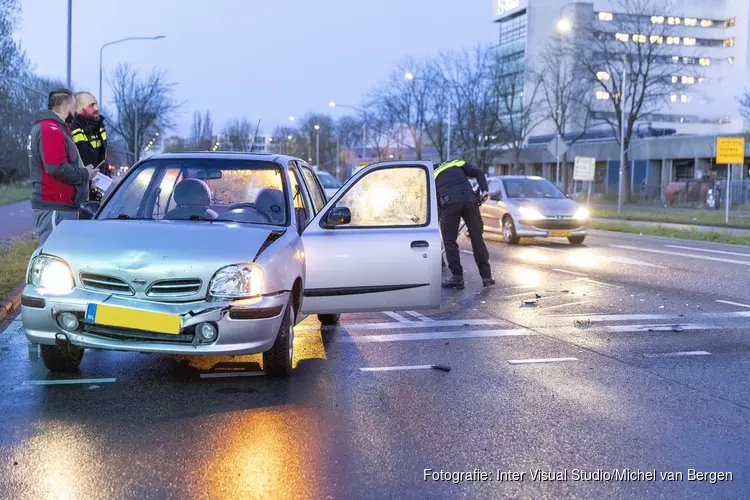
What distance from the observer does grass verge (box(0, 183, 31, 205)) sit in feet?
122

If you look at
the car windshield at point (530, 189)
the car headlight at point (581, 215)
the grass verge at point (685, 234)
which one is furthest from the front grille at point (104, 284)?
the grass verge at point (685, 234)

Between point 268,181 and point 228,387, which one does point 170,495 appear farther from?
point 268,181

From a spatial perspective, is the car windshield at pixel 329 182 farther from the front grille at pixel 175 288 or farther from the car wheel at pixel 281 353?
the front grille at pixel 175 288

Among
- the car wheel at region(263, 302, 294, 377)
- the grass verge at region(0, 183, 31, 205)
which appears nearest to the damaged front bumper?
the car wheel at region(263, 302, 294, 377)

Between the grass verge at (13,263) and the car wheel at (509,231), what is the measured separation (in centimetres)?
989

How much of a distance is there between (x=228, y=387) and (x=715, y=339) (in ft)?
15.2

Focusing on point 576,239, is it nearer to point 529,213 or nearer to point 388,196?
point 529,213

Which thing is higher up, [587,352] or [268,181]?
[268,181]

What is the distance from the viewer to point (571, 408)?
5.35m

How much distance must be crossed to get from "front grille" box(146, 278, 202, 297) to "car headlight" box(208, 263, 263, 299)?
0.34ft

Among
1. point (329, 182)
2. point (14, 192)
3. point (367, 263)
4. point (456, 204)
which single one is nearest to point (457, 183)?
point (456, 204)

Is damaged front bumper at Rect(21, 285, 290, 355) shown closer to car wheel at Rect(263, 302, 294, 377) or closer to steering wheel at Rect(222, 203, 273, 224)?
car wheel at Rect(263, 302, 294, 377)

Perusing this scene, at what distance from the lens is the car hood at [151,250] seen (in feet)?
17.6

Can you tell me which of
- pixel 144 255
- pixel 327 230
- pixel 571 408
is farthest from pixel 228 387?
pixel 571 408
